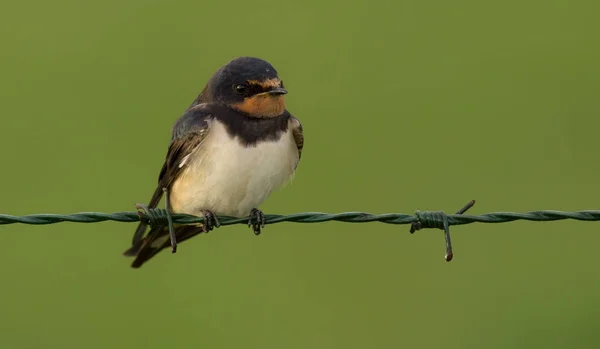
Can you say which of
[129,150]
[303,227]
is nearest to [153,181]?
[129,150]

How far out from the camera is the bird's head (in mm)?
5977

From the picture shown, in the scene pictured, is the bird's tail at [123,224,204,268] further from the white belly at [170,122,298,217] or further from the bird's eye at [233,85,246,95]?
the bird's eye at [233,85,246,95]

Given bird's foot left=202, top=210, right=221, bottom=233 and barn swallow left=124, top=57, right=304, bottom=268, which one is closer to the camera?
barn swallow left=124, top=57, right=304, bottom=268

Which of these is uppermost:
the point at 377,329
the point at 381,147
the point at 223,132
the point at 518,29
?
the point at 518,29

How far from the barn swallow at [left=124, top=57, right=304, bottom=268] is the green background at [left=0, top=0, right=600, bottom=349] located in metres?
1.99

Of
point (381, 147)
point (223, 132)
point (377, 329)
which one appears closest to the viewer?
point (223, 132)

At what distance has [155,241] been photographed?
638 cm

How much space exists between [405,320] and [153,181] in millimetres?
2051

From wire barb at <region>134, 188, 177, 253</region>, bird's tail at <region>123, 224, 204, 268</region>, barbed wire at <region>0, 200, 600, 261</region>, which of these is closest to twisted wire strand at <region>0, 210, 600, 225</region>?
barbed wire at <region>0, 200, 600, 261</region>

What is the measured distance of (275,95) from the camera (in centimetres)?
601

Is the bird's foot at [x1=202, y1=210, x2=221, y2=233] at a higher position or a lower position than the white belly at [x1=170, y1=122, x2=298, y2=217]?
lower

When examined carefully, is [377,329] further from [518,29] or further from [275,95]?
[518,29]

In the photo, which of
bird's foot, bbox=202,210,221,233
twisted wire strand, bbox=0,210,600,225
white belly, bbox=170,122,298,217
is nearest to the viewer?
twisted wire strand, bbox=0,210,600,225

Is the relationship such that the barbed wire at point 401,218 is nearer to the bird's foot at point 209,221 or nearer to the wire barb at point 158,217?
the wire barb at point 158,217
